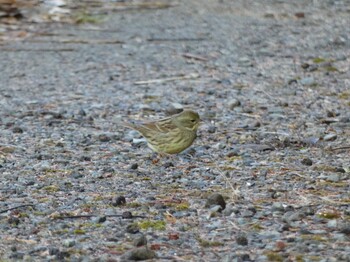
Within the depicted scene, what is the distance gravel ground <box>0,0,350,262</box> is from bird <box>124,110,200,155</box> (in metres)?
0.10

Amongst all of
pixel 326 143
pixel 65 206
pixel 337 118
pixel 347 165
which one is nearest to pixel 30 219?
pixel 65 206

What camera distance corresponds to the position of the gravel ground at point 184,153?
5.16 metres

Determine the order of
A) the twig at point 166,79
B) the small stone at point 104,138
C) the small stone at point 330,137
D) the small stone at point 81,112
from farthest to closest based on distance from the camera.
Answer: the twig at point 166,79
the small stone at point 81,112
the small stone at point 104,138
the small stone at point 330,137

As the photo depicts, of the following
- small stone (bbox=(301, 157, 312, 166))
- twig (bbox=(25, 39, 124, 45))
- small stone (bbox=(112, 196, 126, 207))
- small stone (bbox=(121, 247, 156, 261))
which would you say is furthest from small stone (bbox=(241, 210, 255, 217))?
twig (bbox=(25, 39, 124, 45))

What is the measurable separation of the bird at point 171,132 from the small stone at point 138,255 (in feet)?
8.57

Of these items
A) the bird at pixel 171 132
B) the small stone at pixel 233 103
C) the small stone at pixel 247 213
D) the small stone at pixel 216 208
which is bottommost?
the small stone at pixel 233 103

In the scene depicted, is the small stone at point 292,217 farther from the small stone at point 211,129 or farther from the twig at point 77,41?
the twig at point 77,41

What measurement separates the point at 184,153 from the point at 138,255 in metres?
2.75

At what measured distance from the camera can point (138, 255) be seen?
15.6ft

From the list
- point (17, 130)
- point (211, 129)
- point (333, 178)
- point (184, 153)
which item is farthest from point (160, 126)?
point (333, 178)

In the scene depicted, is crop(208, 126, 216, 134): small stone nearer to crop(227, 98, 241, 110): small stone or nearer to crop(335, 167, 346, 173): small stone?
crop(227, 98, 241, 110): small stone

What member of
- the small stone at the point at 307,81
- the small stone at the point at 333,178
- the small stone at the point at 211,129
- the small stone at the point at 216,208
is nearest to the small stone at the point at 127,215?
the small stone at the point at 216,208

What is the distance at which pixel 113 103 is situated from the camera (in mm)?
9273

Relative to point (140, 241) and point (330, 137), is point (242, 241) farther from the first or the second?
point (330, 137)
